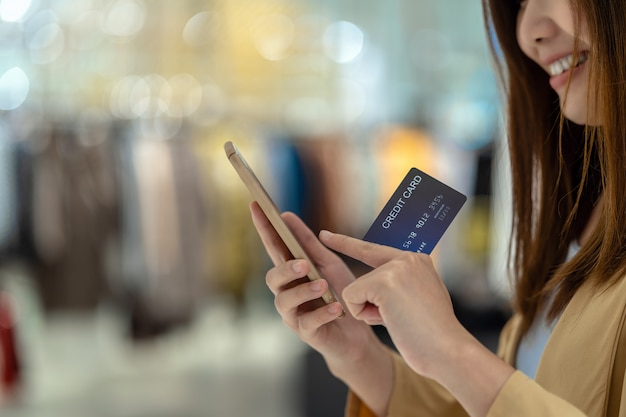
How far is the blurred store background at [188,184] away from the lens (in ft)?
12.3

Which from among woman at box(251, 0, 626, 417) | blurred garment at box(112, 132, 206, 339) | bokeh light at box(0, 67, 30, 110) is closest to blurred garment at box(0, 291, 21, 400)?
blurred garment at box(112, 132, 206, 339)

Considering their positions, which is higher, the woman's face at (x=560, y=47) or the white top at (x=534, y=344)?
the woman's face at (x=560, y=47)

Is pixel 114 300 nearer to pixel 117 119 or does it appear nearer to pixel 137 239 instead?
pixel 137 239

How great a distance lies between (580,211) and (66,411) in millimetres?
3126

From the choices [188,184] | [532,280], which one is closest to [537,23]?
[532,280]

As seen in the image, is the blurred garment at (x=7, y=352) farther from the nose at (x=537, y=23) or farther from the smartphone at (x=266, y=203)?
the nose at (x=537, y=23)

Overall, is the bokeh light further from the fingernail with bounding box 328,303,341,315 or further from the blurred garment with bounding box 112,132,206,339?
the fingernail with bounding box 328,303,341,315

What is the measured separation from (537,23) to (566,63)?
7cm

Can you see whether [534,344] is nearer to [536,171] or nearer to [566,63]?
[536,171]

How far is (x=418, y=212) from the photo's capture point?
97 cm

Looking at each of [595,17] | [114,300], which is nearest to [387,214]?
[595,17]

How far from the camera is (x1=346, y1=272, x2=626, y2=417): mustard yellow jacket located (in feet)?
2.74

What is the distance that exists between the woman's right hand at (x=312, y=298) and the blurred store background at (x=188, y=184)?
2.32m

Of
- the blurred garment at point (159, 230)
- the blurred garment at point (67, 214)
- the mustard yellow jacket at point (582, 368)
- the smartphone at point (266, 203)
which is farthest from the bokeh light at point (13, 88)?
the mustard yellow jacket at point (582, 368)
